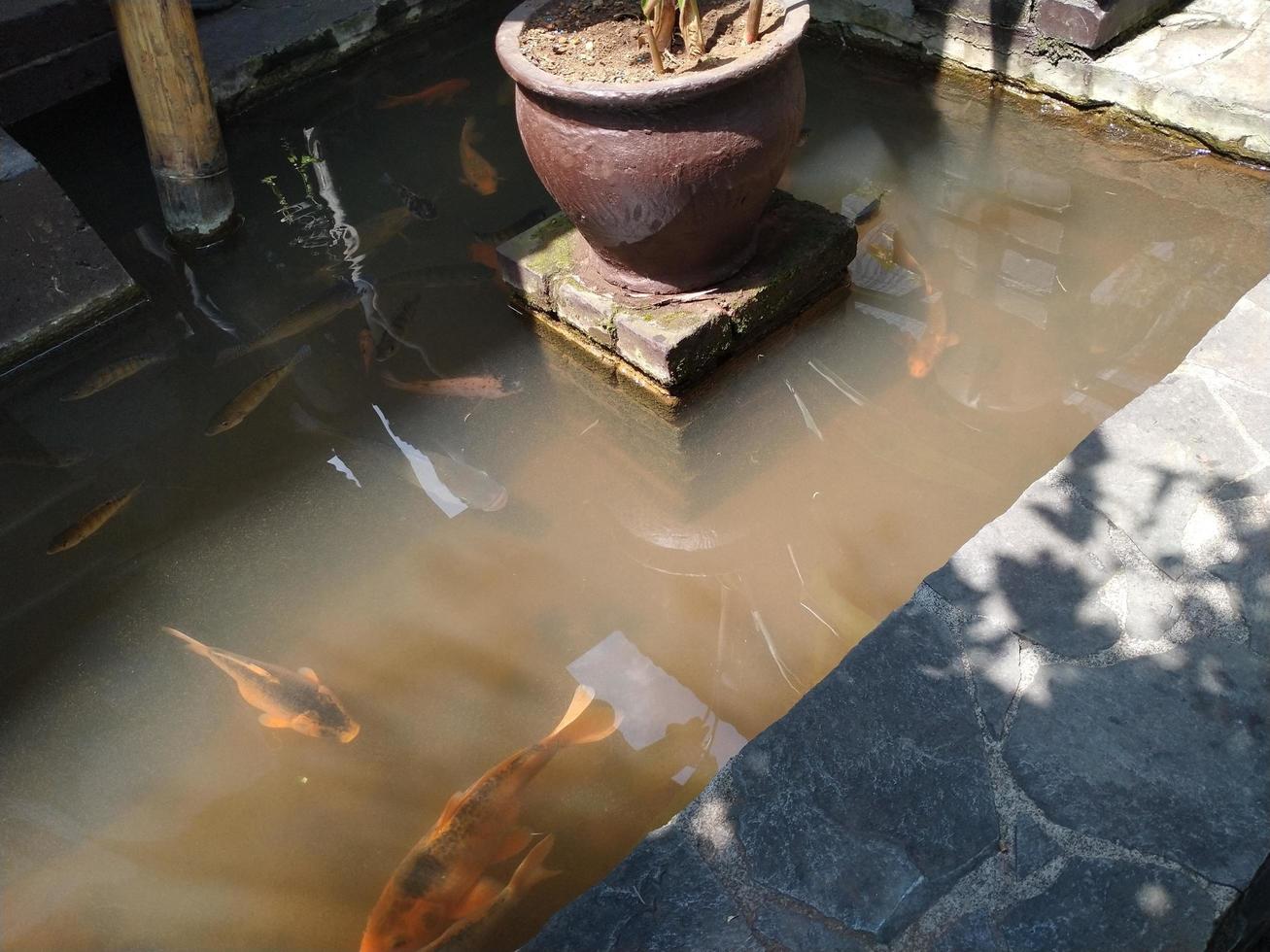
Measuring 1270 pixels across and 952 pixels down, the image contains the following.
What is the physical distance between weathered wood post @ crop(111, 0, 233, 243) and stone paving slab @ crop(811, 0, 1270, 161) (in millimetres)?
3318

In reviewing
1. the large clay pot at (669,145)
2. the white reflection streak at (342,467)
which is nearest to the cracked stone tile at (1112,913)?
the large clay pot at (669,145)

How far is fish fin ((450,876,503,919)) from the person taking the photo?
7.63 feet

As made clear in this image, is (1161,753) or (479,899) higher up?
(1161,753)

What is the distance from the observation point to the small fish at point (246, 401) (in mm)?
3615

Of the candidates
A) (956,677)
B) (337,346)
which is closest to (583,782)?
(956,677)

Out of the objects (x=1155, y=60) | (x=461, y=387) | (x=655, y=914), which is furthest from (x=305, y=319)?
(x=1155, y=60)

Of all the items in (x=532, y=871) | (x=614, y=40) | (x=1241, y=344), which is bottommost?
(x=532, y=871)

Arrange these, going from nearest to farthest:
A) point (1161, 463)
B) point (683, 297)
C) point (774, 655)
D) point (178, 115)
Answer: point (1161, 463)
point (774, 655)
point (683, 297)
point (178, 115)

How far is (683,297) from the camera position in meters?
3.53

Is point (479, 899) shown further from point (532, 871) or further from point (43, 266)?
point (43, 266)

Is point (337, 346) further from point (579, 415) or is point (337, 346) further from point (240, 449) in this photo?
point (579, 415)

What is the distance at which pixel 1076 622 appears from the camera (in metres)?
2.36

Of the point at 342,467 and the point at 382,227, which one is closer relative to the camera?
the point at 342,467

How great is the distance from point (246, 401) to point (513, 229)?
1.37m
